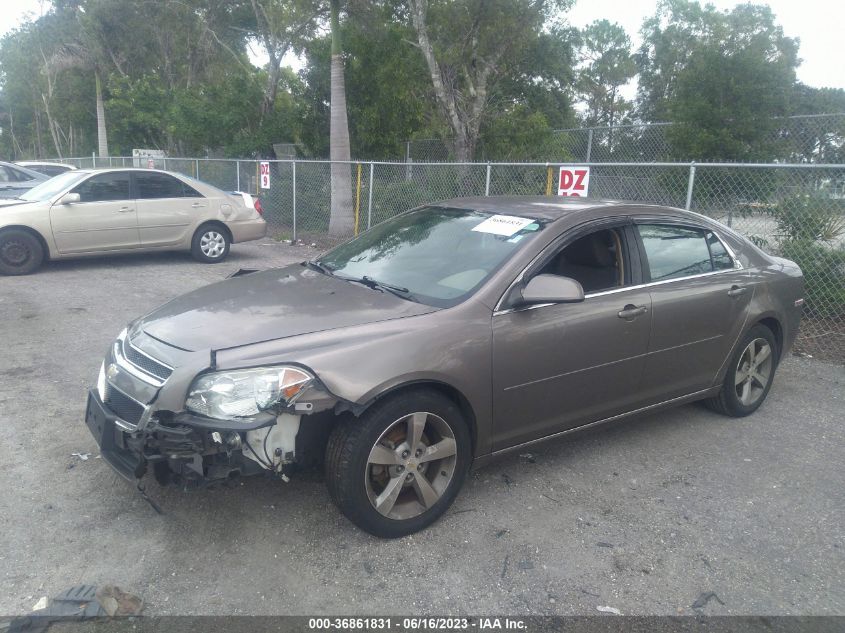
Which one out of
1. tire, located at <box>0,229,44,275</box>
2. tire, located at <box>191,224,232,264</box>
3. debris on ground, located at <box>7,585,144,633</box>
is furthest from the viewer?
tire, located at <box>191,224,232,264</box>

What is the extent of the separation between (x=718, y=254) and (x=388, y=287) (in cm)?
246

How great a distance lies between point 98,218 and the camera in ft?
32.6

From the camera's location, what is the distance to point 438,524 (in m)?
3.58

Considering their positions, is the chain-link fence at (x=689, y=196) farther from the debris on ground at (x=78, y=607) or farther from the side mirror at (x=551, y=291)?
the debris on ground at (x=78, y=607)

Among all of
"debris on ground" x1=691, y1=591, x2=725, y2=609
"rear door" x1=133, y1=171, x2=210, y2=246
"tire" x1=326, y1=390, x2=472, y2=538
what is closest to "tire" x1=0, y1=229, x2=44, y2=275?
"rear door" x1=133, y1=171, x2=210, y2=246

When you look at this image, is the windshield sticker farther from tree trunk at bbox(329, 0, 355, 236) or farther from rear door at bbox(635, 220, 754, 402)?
tree trunk at bbox(329, 0, 355, 236)

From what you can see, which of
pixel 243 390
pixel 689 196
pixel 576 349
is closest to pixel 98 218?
pixel 689 196

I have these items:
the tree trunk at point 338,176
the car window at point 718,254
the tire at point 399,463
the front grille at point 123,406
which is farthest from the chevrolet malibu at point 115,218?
the car window at point 718,254

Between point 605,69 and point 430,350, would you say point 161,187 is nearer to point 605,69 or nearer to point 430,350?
point 430,350

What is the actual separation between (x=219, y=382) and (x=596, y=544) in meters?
1.99

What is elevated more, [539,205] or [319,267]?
[539,205]

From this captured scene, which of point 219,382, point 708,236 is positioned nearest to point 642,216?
point 708,236

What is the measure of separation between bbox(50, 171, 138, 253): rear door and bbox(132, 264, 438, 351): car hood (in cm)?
660

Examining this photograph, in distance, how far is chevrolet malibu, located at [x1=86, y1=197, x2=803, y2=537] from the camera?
3.12 metres
